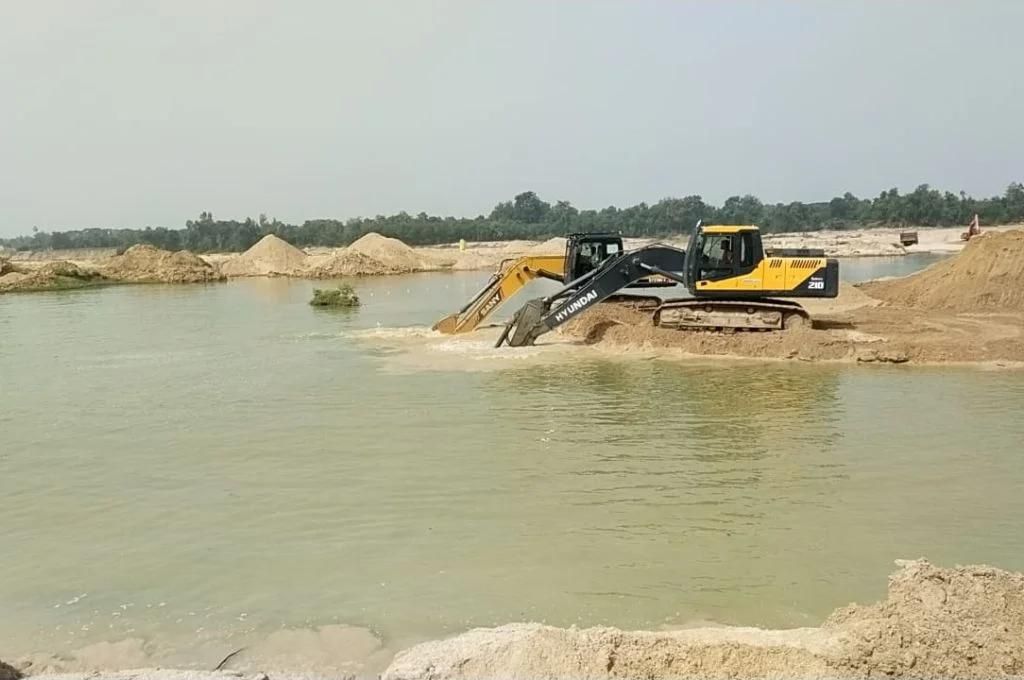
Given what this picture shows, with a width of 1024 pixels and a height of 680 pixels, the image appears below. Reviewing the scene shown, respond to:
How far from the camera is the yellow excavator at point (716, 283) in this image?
15.1 m

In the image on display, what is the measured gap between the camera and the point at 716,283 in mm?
15359

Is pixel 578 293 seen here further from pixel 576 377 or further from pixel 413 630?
pixel 413 630

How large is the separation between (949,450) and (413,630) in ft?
19.6

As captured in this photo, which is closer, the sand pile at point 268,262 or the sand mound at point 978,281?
the sand mound at point 978,281

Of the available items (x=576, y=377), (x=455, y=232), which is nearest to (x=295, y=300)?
(x=576, y=377)

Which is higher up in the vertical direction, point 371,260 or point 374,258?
point 374,258

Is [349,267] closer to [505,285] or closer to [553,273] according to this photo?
[553,273]

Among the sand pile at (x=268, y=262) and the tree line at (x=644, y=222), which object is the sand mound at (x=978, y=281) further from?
the tree line at (x=644, y=222)

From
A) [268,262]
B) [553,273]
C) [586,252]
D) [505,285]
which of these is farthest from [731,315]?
[268,262]

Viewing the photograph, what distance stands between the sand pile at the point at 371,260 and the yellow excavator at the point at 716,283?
118 ft

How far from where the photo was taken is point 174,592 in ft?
19.2

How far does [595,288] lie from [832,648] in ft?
40.1

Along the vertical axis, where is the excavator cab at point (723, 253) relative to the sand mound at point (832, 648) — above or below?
above

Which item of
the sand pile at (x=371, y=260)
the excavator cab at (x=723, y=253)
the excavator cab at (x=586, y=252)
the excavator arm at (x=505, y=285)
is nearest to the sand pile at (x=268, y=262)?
the sand pile at (x=371, y=260)
